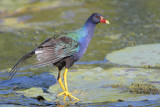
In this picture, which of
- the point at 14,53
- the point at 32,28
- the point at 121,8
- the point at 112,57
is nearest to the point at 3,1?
the point at 32,28

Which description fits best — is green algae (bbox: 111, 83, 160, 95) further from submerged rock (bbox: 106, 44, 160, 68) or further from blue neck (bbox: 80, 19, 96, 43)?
submerged rock (bbox: 106, 44, 160, 68)

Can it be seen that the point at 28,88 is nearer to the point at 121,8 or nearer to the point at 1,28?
the point at 1,28

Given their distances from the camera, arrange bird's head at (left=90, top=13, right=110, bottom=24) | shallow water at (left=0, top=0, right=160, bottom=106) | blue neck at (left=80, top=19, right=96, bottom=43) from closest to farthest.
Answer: blue neck at (left=80, top=19, right=96, bottom=43)
bird's head at (left=90, top=13, right=110, bottom=24)
shallow water at (left=0, top=0, right=160, bottom=106)

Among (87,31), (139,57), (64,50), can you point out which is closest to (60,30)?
(139,57)

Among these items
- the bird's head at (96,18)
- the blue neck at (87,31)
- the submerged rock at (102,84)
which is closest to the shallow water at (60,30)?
the submerged rock at (102,84)

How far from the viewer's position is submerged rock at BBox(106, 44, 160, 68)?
23.9ft

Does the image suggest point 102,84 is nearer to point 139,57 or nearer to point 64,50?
point 64,50

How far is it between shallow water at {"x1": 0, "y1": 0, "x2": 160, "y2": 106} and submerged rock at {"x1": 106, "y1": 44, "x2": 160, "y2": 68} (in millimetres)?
250

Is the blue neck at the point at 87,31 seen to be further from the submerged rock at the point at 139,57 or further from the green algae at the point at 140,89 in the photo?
the submerged rock at the point at 139,57

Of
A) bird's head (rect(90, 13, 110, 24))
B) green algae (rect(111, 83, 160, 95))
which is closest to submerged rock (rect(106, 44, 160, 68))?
green algae (rect(111, 83, 160, 95))

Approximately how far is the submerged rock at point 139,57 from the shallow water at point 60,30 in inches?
9.9

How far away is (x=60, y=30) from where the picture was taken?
39.1ft

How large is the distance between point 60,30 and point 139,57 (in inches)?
190

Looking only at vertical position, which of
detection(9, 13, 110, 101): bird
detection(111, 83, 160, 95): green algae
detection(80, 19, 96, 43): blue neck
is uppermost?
detection(80, 19, 96, 43): blue neck
